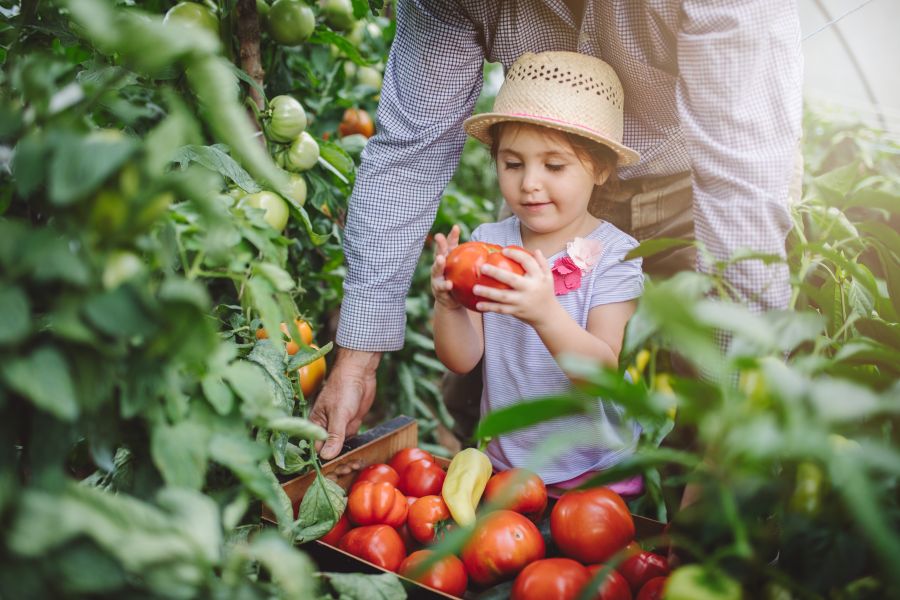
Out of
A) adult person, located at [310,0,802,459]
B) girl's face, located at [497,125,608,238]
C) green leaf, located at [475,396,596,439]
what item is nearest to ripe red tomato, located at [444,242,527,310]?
girl's face, located at [497,125,608,238]

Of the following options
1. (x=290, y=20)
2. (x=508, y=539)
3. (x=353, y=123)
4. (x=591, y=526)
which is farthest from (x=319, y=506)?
(x=353, y=123)

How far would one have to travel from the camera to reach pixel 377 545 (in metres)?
1.05

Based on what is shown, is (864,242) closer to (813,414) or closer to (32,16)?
(813,414)

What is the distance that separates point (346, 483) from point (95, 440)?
75 centimetres

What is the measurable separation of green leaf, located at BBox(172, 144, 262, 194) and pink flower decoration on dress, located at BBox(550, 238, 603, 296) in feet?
2.27

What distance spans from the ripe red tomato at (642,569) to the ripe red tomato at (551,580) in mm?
78

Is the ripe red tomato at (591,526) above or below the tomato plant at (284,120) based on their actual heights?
below

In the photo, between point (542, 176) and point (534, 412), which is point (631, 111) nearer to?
point (542, 176)

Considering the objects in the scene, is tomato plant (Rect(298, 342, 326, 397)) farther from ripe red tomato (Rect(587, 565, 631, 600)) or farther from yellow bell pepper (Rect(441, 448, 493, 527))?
ripe red tomato (Rect(587, 565, 631, 600))

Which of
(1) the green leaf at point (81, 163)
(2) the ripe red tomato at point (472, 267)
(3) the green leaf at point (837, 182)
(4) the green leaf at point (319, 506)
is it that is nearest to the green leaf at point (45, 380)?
(1) the green leaf at point (81, 163)

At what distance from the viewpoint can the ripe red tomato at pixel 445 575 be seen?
3.13 ft

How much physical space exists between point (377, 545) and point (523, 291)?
51 cm

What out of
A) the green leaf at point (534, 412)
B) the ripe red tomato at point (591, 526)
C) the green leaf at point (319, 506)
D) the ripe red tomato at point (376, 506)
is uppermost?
the green leaf at point (534, 412)

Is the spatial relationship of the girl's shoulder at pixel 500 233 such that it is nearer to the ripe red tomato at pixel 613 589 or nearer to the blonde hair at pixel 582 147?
the blonde hair at pixel 582 147
